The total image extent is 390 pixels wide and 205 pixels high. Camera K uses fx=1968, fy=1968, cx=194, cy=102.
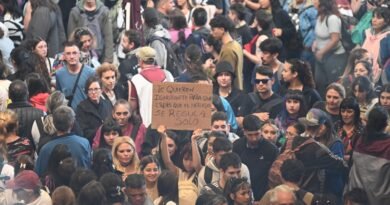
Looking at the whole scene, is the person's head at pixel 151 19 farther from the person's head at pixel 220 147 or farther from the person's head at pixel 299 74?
the person's head at pixel 220 147

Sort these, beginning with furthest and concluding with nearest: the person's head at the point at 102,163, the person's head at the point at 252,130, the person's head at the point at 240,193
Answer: the person's head at the point at 252,130, the person's head at the point at 102,163, the person's head at the point at 240,193

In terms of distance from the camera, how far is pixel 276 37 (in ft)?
81.2

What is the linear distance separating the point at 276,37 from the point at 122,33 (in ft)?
6.69

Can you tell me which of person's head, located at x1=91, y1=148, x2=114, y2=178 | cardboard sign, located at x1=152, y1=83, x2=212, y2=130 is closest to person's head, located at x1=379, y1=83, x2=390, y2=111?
cardboard sign, located at x1=152, y1=83, x2=212, y2=130

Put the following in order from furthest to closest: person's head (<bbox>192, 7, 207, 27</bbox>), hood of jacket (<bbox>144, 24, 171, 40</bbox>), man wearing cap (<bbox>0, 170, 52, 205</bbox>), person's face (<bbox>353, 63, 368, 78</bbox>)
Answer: person's head (<bbox>192, 7, 207, 27</bbox>), hood of jacket (<bbox>144, 24, 171, 40</bbox>), person's face (<bbox>353, 63, 368, 78</bbox>), man wearing cap (<bbox>0, 170, 52, 205</bbox>)

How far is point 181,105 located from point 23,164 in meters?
1.80

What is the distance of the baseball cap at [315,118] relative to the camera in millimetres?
19609

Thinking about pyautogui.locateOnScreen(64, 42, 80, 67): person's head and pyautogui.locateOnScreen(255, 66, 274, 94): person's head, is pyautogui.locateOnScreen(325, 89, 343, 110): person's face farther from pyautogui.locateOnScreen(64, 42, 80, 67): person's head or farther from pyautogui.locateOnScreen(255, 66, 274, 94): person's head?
pyautogui.locateOnScreen(64, 42, 80, 67): person's head

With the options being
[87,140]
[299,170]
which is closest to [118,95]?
[87,140]

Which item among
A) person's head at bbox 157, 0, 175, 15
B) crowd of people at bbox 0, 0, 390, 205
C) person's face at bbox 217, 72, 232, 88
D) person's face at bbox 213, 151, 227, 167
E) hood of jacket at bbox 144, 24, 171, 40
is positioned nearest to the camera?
crowd of people at bbox 0, 0, 390, 205

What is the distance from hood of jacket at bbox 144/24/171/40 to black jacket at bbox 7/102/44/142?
3939 mm

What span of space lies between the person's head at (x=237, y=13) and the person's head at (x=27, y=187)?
24.8 ft

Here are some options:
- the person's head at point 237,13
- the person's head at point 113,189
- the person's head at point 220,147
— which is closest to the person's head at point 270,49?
the person's head at point 237,13

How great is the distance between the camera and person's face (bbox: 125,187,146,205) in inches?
724
